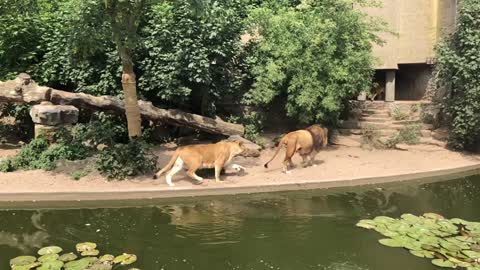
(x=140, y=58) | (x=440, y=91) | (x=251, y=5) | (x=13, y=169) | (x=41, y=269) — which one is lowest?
(x=41, y=269)

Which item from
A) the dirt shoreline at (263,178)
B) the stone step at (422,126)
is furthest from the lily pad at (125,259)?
the stone step at (422,126)

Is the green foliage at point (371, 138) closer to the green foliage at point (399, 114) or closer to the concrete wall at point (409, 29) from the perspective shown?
the green foliage at point (399, 114)

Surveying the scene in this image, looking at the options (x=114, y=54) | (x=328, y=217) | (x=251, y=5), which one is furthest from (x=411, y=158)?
(x=114, y=54)

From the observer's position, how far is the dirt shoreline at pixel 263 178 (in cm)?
919

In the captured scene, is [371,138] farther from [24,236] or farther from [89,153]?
[24,236]

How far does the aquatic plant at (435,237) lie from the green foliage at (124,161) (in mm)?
4809

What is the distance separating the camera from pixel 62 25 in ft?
44.9

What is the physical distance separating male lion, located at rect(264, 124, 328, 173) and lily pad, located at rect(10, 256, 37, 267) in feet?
19.5

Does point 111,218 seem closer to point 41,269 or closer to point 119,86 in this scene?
point 41,269

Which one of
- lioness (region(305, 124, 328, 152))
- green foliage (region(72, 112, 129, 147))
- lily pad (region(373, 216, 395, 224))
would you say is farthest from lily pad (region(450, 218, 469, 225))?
green foliage (region(72, 112, 129, 147))

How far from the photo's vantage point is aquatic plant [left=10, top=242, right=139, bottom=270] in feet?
20.0

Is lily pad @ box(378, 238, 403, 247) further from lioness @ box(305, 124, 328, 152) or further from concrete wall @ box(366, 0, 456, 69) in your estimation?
concrete wall @ box(366, 0, 456, 69)

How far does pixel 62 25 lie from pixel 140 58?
2.46m

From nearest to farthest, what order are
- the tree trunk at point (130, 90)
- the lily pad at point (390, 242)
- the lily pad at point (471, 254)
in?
the lily pad at point (471, 254) → the lily pad at point (390, 242) → the tree trunk at point (130, 90)
